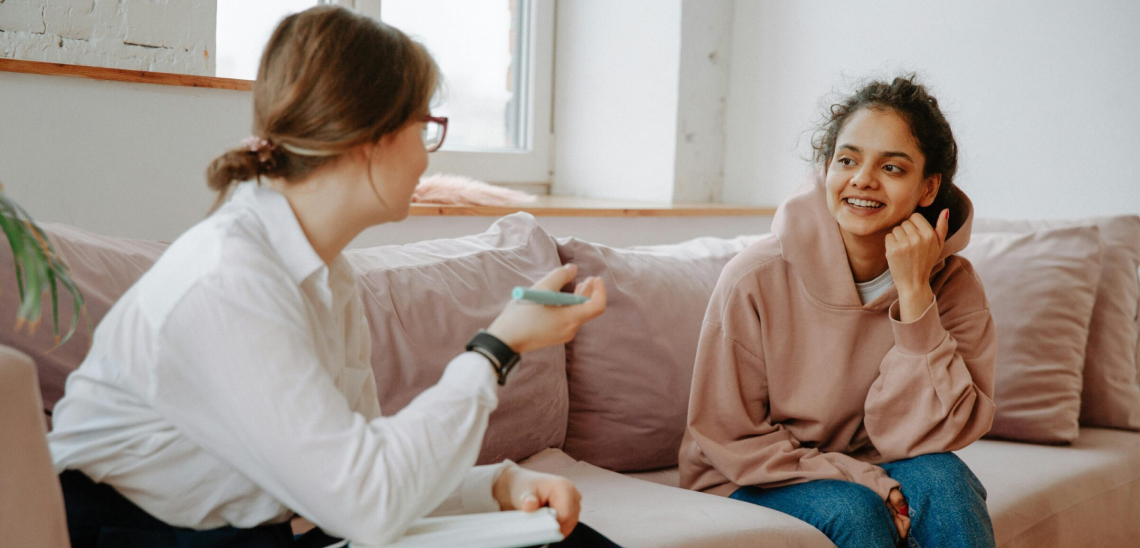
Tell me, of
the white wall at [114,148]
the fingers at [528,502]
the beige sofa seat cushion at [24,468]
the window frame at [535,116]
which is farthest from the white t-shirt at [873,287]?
the window frame at [535,116]

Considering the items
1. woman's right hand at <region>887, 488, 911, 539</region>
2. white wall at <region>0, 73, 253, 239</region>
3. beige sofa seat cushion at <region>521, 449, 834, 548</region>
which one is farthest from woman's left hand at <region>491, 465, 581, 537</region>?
white wall at <region>0, 73, 253, 239</region>

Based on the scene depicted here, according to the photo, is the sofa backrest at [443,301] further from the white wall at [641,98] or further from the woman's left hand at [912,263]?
the white wall at [641,98]

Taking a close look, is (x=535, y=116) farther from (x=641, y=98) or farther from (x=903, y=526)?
(x=903, y=526)

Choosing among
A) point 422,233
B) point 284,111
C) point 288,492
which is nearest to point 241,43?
point 422,233

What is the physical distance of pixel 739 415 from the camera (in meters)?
1.47

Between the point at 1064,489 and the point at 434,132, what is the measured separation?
4.53 ft

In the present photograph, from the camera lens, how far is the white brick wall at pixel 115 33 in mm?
1700

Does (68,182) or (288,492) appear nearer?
(288,492)

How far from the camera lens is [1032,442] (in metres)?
1.87

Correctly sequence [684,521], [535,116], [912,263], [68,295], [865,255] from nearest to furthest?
[68,295], [684,521], [912,263], [865,255], [535,116]

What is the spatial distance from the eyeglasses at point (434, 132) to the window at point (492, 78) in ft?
5.62

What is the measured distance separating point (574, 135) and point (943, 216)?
5.37ft

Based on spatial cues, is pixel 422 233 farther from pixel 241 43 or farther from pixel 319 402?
pixel 319 402

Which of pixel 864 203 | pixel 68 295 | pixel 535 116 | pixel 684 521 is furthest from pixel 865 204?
pixel 535 116
